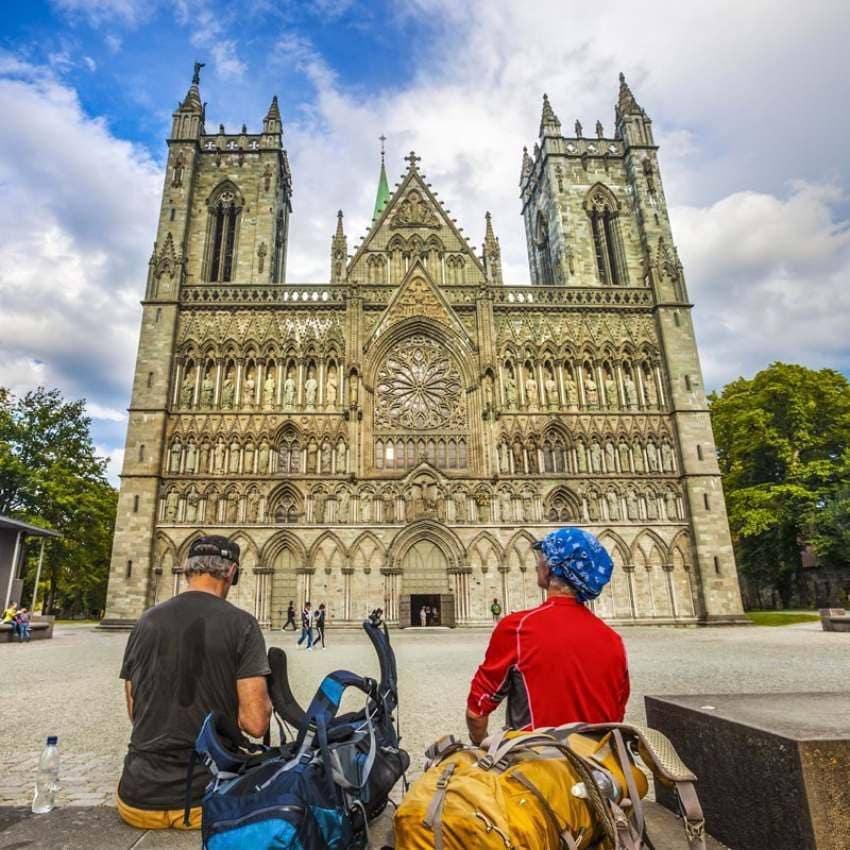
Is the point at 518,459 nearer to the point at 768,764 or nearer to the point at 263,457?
the point at 263,457

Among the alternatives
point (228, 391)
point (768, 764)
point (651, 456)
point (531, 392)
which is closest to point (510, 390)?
point (531, 392)

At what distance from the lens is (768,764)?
2.62m

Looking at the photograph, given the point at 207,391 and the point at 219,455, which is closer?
the point at 219,455

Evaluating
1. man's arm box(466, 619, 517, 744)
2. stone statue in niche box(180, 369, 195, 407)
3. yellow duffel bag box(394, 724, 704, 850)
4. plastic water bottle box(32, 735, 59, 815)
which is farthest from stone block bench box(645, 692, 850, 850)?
stone statue in niche box(180, 369, 195, 407)

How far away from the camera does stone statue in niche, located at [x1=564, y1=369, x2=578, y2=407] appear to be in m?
29.2

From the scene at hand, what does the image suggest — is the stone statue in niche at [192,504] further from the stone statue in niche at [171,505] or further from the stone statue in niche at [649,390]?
the stone statue in niche at [649,390]

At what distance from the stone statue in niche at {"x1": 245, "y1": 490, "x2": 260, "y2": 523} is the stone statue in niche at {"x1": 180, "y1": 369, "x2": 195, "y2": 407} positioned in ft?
18.7

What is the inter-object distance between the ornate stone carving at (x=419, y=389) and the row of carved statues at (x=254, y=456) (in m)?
2.91

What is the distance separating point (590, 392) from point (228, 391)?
59.6 ft

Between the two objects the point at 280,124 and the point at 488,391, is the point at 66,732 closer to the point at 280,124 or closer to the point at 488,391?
the point at 488,391

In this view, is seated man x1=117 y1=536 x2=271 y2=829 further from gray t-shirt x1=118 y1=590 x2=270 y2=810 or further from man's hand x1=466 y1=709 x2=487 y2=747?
man's hand x1=466 y1=709 x2=487 y2=747

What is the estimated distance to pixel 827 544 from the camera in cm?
2656

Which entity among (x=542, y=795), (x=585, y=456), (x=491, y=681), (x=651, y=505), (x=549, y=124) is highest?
(x=549, y=124)

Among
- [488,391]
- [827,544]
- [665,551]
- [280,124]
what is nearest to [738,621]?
[665,551]
